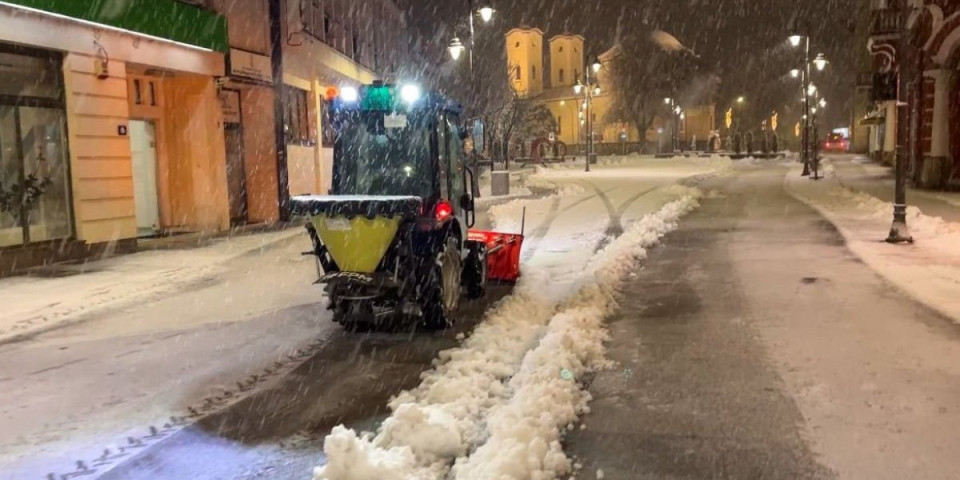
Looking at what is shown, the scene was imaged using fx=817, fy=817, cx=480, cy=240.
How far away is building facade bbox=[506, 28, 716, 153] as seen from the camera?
82.7 metres

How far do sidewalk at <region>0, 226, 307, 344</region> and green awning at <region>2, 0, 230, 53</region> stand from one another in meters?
4.24

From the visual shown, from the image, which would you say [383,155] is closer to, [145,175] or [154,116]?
[154,116]

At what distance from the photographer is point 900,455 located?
4.96 m

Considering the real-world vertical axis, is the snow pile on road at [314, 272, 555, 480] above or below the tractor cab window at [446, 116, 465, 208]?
below

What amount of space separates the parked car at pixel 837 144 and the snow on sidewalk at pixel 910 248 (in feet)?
198

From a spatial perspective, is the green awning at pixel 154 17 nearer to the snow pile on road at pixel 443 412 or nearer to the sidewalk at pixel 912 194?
the snow pile on road at pixel 443 412

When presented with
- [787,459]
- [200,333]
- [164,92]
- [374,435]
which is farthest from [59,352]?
[164,92]

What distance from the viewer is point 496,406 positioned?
582 centimetres

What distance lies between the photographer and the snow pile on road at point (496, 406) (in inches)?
186

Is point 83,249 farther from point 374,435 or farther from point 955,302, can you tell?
point 955,302

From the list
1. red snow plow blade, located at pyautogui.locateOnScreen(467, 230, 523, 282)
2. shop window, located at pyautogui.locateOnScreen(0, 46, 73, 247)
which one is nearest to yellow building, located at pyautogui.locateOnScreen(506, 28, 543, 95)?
shop window, located at pyautogui.locateOnScreen(0, 46, 73, 247)

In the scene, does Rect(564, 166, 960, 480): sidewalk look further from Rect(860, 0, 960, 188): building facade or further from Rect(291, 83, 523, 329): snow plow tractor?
Rect(860, 0, 960, 188): building facade

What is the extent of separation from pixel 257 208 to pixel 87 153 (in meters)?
6.44

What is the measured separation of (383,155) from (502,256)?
2.86 meters
